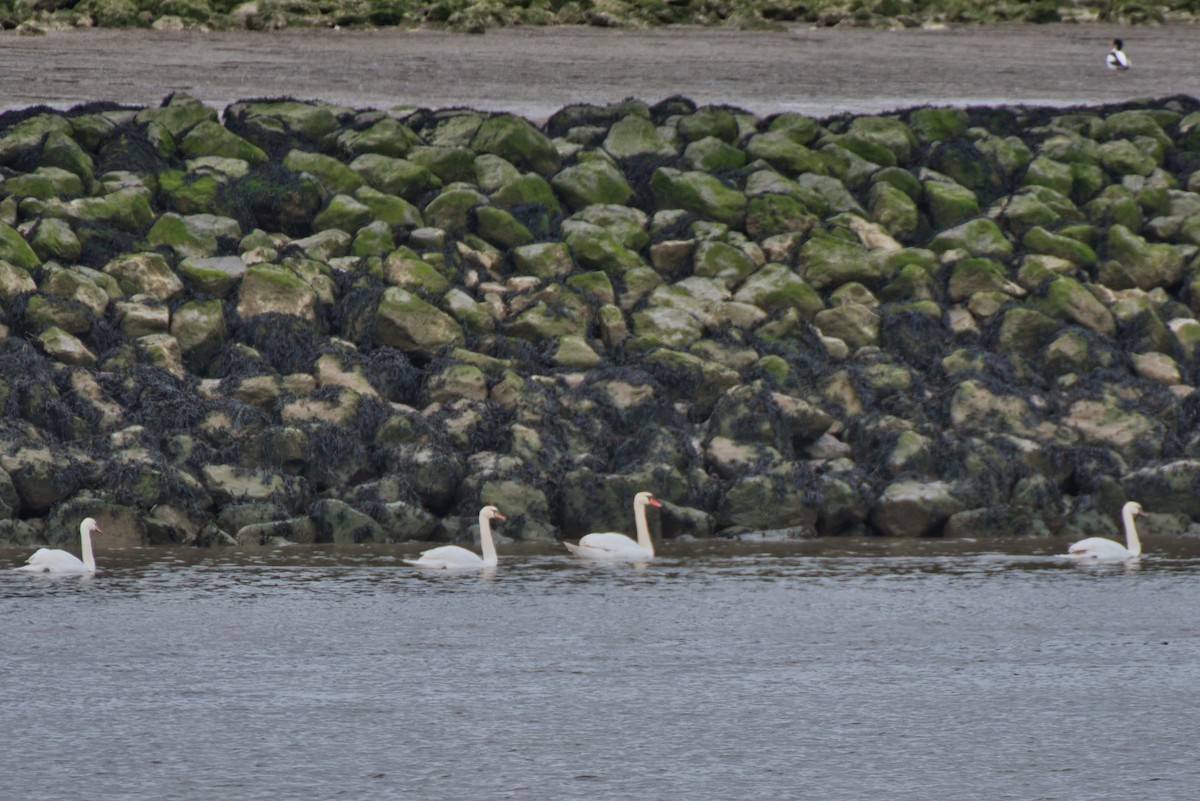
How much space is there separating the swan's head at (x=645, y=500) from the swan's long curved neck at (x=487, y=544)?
1.36m

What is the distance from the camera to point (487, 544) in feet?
53.8

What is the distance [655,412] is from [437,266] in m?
3.97

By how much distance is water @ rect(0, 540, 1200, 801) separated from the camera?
9.60 m

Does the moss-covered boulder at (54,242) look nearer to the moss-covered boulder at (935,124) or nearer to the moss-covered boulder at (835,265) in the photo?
the moss-covered boulder at (835,265)

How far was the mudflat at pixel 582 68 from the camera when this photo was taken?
27.5 m

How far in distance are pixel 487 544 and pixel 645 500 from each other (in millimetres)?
1649

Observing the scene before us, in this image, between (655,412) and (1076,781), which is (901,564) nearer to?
(655,412)

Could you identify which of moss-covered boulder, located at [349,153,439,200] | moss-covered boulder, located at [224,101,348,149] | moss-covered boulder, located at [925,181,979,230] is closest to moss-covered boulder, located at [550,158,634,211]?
moss-covered boulder, located at [349,153,439,200]

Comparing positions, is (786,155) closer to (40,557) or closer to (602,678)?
(40,557)

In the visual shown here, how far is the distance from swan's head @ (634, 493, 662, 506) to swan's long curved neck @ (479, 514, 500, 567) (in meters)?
1.36

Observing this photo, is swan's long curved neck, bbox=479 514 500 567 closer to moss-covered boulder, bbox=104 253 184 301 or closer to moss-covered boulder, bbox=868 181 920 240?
moss-covered boulder, bbox=104 253 184 301

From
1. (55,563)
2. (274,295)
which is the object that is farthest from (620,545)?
(274,295)

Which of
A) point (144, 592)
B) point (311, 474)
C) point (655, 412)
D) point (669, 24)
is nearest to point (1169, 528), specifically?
point (655, 412)

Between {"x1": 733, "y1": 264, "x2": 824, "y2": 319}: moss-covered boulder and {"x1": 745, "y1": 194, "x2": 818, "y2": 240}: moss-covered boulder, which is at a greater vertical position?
{"x1": 745, "y1": 194, "x2": 818, "y2": 240}: moss-covered boulder
